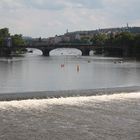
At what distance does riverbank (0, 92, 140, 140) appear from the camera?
44.5ft

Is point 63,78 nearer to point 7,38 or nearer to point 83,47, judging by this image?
point 7,38

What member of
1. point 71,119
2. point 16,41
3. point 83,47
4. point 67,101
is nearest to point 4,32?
point 16,41

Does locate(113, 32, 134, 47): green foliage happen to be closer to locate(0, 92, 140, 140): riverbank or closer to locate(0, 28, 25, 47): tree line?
locate(0, 28, 25, 47): tree line

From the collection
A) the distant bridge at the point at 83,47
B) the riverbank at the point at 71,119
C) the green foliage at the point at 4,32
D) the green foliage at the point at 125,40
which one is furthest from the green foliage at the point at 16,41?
the riverbank at the point at 71,119

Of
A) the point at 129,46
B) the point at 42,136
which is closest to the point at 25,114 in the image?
the point at 42,136

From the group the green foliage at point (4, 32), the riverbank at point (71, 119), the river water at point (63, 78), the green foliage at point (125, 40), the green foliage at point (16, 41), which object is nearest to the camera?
the riverbank at point (71, 119)

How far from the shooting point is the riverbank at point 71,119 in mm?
13555

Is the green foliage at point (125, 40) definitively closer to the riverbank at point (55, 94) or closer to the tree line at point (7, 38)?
the tree line at point (7, 38)

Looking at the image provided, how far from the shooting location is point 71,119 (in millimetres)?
15602

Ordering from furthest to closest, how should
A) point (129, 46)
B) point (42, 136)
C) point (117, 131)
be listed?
1. point (129, 46)
2. point (117, 131)
3. point (42, 136)

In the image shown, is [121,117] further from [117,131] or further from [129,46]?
[129,46]

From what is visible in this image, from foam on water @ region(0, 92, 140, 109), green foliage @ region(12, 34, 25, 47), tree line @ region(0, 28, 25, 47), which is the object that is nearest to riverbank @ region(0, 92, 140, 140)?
foam on water @ region(0, 92, 140, 109)

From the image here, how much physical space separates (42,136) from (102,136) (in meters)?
1.84

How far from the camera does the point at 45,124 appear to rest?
48.6 ft
